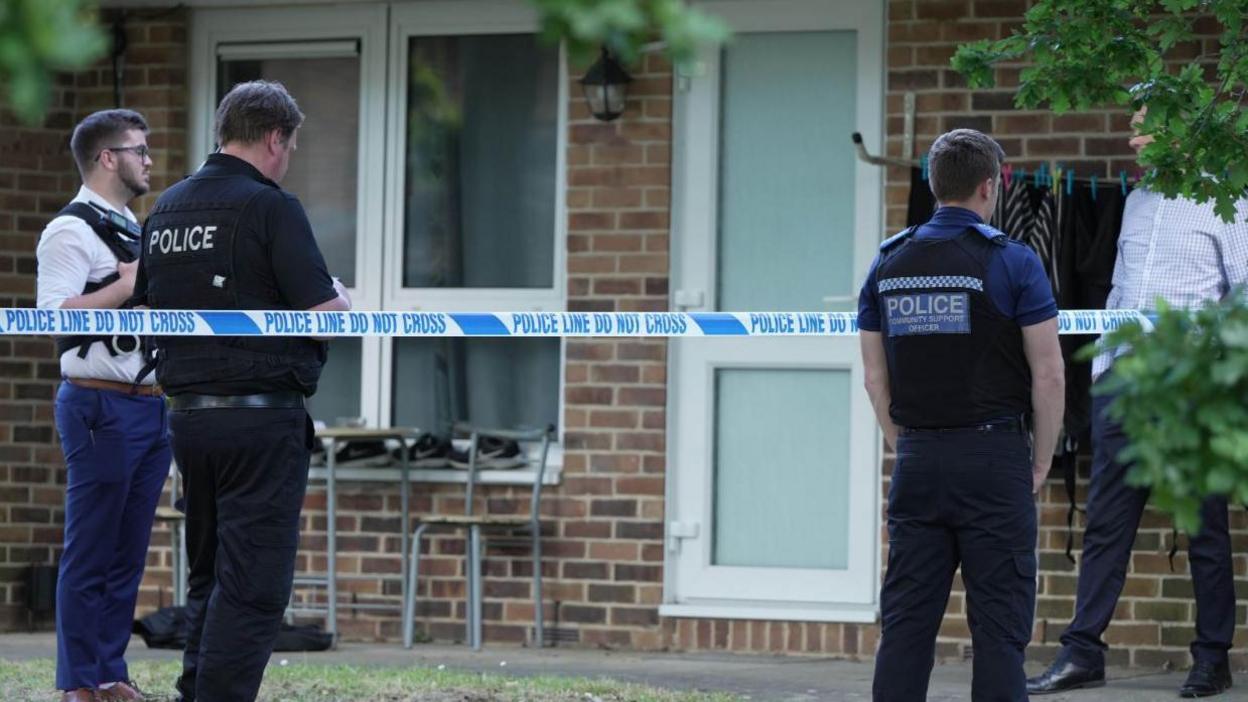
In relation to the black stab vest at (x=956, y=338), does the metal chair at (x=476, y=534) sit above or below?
below

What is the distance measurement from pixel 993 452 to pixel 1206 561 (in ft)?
7.37

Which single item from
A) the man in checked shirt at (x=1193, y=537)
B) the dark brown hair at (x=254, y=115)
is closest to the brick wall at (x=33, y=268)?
the dark brown hair at (x=254, y=115)

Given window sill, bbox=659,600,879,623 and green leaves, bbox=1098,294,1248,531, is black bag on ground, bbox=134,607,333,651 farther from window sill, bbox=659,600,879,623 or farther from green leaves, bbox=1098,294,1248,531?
green leaves, bbox=1098,294,1248,531

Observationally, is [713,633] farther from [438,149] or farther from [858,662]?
[438,149]

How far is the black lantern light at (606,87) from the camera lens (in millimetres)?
8102

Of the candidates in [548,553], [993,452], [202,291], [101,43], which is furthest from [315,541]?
[101,43]

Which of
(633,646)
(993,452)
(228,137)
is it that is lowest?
(633,646)

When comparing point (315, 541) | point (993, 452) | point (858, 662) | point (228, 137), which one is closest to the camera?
point (993, 452)

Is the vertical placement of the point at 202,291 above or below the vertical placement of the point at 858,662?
above

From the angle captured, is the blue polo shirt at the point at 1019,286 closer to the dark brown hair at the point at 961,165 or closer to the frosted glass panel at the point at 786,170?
the dark brown hair at the point at 961,165

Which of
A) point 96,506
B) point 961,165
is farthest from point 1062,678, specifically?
point 96,506

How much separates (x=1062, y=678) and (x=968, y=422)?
2.16m

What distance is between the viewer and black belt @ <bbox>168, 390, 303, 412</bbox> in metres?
5.11

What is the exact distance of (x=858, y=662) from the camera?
785 centimetres
